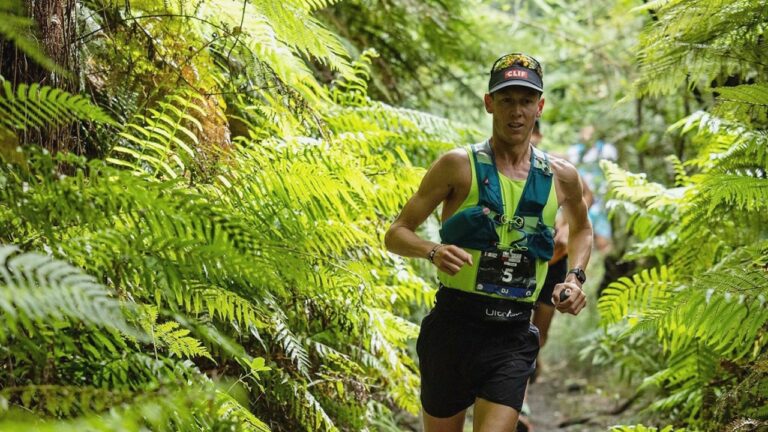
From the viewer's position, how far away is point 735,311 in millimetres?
3488

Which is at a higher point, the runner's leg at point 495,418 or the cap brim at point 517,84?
the cap brim at point 517,84

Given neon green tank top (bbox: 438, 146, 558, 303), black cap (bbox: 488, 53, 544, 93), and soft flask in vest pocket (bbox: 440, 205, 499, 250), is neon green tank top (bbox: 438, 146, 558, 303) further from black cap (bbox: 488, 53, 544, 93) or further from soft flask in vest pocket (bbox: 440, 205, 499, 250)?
black cap (bbox: 488, 53, 544, 93)

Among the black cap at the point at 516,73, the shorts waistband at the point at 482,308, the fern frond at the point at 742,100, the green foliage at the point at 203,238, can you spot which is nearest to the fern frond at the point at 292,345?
the green foliage at the point at 203,238

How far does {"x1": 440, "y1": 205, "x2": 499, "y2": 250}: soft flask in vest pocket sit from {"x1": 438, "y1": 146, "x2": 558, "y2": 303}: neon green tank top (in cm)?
3

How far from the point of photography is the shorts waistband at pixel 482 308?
12.5ft

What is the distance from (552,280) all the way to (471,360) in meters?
2.03

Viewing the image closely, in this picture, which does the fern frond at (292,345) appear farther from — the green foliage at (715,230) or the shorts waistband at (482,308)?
the green foliage at (715,230)

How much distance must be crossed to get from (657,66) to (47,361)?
360cm

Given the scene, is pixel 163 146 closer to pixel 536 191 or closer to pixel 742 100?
pixel 536 191

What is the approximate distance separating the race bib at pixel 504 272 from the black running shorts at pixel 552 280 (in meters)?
1.94

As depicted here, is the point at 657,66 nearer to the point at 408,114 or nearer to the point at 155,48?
the point at 408,114

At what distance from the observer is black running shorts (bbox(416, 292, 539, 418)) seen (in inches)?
149

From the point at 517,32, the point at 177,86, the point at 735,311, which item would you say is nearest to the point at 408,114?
the point at 177,86

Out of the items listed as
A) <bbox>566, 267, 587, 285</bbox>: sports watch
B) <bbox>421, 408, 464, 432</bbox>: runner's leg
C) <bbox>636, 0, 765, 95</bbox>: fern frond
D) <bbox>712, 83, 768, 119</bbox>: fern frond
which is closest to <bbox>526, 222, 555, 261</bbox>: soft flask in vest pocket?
<bbox>566, 267, 587, 285</bbox>: sports watch
